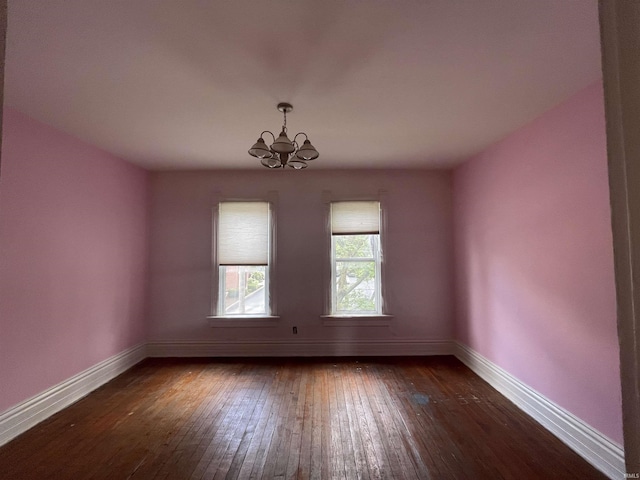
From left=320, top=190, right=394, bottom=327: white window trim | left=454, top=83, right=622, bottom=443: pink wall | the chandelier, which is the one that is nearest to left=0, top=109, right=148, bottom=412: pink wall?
the chandelier

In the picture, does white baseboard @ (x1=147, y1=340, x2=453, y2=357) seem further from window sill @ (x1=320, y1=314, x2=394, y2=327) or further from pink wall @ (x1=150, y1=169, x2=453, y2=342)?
window sill @ (x1=320, y1=314, x2=394, y2=327)

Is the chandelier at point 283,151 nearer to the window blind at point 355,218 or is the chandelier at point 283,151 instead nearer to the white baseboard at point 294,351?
the window blind at point 355,218

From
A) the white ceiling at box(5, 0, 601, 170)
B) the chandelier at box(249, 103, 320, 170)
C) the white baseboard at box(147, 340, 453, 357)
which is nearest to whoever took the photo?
the white ceiling at box(5, 0, 601, 170)

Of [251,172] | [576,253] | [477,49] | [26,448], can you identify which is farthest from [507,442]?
[251,172]

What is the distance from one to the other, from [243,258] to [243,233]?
0.36m

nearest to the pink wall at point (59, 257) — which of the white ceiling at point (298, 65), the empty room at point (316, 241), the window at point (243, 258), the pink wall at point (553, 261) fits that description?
the empty room at point (316, 241)

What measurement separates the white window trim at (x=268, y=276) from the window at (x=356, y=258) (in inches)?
32.9

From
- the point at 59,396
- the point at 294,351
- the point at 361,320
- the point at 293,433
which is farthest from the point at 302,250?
the point at 59,396

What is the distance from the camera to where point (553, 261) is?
265 cm

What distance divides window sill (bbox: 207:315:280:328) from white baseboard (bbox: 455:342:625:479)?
2723 mm

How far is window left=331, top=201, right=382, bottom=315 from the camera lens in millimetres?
4613

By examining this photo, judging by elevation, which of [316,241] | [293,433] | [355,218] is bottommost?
[293,433]

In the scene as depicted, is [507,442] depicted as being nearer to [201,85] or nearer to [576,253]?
[576,253]

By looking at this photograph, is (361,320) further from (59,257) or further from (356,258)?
(59,257)
